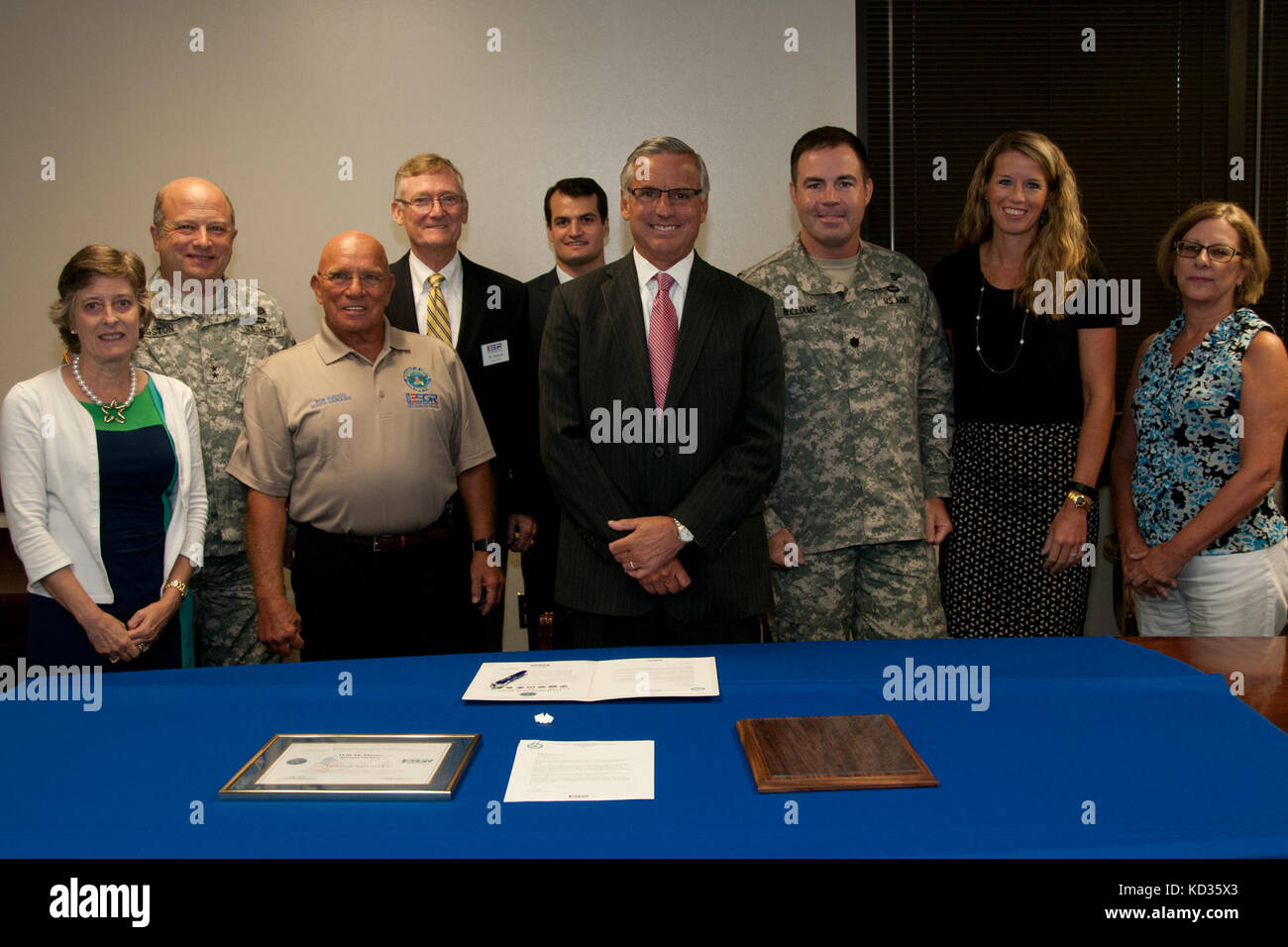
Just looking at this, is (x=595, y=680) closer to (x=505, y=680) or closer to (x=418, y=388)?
(x=505, y=680)

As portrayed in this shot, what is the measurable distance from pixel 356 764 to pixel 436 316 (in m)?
1.90

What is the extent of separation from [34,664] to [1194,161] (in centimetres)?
476

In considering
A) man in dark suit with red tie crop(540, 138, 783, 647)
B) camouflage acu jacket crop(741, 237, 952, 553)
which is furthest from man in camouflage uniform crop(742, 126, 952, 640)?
man in dark suit with red tie crop(540, 138, 783, 647)

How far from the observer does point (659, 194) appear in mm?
2443

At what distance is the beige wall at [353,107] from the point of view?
4062 millimetres

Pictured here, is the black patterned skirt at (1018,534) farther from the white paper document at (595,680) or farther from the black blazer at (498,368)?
the black blazer at (498,368)

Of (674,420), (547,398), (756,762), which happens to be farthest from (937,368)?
(756,762)

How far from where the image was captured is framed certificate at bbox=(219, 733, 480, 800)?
1.34 meters

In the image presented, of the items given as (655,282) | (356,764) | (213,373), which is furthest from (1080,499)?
(213,373)

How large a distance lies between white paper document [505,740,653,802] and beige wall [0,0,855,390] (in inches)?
122

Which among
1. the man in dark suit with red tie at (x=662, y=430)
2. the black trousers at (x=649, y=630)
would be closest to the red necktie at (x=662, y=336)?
the man in dark suit with red tie at (x=662, y=430)

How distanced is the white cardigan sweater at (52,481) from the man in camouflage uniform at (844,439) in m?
1.75

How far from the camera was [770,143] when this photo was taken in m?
4.22
